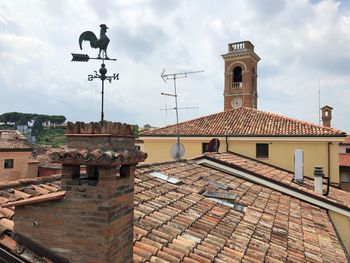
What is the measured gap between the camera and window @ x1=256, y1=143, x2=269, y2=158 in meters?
18.2

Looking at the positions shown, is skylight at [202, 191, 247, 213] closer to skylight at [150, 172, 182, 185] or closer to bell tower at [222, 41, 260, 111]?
skylight at [150, 172, 182, 185]

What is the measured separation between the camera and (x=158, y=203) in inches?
239

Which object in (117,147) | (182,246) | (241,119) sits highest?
(241,119)

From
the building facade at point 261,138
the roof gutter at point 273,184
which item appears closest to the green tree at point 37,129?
the building facade at point 261,138

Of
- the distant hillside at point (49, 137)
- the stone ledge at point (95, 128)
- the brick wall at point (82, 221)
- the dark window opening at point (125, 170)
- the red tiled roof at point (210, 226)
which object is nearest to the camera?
the brick wall at point (82, 221)

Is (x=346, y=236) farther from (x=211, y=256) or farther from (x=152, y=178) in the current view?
(x=211, y=256)

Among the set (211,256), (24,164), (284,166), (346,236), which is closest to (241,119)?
(284,166)

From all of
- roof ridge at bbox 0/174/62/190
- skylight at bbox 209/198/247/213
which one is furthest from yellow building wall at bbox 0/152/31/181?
skylight at bbox 209/198/247/213

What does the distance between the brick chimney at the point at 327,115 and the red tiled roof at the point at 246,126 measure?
1212 cm

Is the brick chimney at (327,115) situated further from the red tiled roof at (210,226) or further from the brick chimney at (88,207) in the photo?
the brick chimney at (88,207)

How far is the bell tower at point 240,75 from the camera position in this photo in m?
35.2

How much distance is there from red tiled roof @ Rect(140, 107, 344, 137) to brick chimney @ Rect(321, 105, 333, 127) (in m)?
12.1

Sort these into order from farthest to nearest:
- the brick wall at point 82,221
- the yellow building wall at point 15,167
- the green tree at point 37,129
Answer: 1. the green tree at point 37,129
2. the yellow building wall at point 15,167
3. the brick wall at point 82,221

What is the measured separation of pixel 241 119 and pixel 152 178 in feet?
45.6
